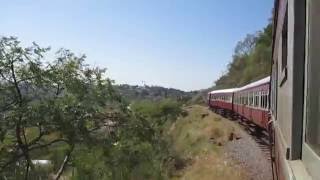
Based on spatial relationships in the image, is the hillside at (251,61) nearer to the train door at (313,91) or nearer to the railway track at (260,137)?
the railway track at (260,137)

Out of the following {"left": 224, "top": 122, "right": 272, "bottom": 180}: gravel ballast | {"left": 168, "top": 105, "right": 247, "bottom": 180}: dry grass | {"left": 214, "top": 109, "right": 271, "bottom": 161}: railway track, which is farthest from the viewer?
{"left": 214, "top": 109, "right": 271, "bottom": 161}: railway track

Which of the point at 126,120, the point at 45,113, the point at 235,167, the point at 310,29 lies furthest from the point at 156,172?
the point at 310,29

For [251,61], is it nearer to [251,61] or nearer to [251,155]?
[251,61]

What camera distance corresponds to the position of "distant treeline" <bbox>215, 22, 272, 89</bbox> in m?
70.5

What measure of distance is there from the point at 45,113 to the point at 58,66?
9.10 feet

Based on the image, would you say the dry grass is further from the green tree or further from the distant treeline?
the distant treeline

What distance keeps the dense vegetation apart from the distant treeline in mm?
40263

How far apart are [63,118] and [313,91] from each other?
15382 millimetres

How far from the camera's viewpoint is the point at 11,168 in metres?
17.3

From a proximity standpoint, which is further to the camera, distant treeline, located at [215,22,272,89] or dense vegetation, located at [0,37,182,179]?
distant treeline, located at [215,22,272,89]

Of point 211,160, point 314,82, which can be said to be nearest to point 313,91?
point 314,82

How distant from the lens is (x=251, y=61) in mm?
78125

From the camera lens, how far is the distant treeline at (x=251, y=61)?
2774 inches

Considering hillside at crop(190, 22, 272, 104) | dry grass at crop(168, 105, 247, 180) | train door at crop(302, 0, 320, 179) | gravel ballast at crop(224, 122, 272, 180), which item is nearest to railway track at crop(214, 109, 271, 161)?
gravel ballast at crop(224, 122, 272, 180)
